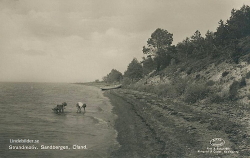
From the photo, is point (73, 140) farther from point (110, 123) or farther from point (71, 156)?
point (110, 123)

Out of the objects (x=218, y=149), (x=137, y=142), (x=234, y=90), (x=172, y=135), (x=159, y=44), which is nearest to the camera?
(x=218, y=149)

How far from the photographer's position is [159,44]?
60375mm

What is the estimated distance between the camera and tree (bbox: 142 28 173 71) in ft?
193

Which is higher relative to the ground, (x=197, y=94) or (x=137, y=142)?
(x=197, y=94)

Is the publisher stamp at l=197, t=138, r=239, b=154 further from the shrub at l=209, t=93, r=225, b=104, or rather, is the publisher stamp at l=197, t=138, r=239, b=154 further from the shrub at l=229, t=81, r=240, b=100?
the shrub at l=209, t=93, r=225, b=104

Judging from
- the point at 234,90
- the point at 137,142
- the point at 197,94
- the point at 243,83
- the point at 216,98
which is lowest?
the point at 137,142

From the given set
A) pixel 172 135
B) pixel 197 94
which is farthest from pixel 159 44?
pixel 172 135

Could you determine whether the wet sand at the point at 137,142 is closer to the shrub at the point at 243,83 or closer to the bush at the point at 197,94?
the bush at the point at 197,94

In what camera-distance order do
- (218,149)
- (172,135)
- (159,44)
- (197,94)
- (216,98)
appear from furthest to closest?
(159,44), (197,94), (216,98), (172,135), (218,149)

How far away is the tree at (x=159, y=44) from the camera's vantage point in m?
59.0

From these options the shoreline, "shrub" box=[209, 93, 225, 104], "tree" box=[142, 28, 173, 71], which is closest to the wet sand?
the shoreline

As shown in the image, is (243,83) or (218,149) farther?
(243,83)

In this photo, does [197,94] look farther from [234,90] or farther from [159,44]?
[159,44]

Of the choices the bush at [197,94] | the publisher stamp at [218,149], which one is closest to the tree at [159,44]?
the bush at [197,94]
